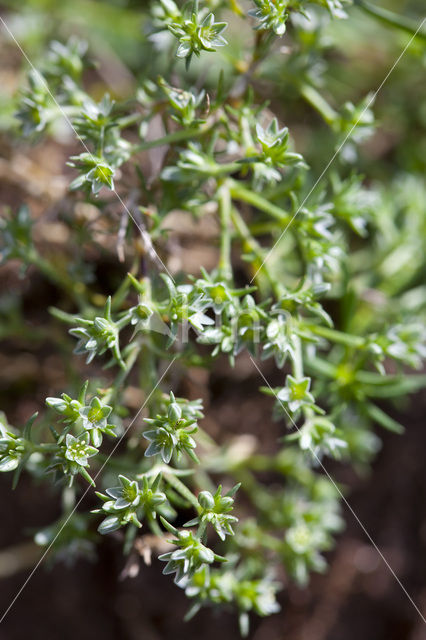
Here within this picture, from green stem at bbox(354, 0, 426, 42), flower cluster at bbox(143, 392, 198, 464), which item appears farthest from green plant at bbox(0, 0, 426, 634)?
green stem at bbox(354, 0, 426, 42)

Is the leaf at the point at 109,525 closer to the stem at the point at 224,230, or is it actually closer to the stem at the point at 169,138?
the stem at the point at 224,230

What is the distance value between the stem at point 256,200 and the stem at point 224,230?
0.03 metres

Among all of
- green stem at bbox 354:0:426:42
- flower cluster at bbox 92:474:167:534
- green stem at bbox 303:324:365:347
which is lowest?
flower cluster at bbox 92:474:167:534

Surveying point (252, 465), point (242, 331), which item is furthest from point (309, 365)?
point (252, 465)

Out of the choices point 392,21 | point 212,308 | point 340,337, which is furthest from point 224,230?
point 392,21

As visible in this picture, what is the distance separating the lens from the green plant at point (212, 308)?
1.95 metres

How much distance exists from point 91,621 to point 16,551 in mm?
581

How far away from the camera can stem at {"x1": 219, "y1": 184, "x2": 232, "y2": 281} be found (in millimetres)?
2254

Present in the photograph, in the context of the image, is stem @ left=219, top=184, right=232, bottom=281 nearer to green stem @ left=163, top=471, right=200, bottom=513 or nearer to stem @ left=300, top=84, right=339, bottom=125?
stem @ left=300, top=84, right=339, bottom=125

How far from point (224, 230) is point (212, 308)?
0.93 feet

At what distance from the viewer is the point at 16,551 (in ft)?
10.5

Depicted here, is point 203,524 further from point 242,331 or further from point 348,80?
point 348,80

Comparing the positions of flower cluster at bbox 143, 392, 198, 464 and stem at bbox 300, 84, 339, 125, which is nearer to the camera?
flower cluster at bbox 143, 392, 198, 464

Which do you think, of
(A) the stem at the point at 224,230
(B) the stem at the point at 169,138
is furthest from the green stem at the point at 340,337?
(B) the stem at the point at 169,138
